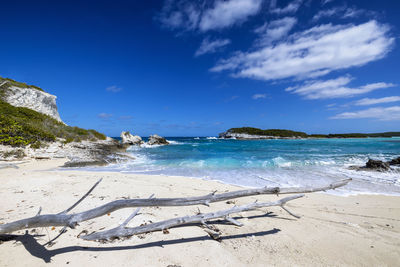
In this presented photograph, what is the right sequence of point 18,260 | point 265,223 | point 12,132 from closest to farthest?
point 18,260 → point 265,223 → point 12,132

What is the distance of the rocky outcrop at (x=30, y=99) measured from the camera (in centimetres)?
2669

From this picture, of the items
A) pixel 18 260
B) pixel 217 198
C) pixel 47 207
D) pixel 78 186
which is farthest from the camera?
pixel 78 186

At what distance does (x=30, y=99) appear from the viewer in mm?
29469

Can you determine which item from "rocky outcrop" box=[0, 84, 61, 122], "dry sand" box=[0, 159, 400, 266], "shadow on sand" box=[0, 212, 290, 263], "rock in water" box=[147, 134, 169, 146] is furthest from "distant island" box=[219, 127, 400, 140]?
"shadow on sand" box=[0, 212, 290, 263]

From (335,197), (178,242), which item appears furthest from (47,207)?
(335,197)

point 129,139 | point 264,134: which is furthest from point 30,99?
point 264,134

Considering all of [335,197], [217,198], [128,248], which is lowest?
[335,197]

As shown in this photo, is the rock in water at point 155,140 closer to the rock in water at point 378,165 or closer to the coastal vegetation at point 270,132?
the rock in water at point 378,165

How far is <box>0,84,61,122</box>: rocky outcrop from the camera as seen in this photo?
87.6 feet

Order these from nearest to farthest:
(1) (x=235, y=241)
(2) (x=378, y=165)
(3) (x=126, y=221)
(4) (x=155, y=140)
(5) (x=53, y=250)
A: (5) (x=53, y=250)
(3) (x=126, y=221)
(1) (x=235, y=241)
(2) (x=378, y=165)
(4) (x=155, y=140)

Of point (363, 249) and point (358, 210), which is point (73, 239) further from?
point (358, 210)

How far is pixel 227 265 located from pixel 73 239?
2868 mm

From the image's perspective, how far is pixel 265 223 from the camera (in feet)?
13.6

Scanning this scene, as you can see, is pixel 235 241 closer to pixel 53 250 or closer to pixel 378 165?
pixel 53 250
